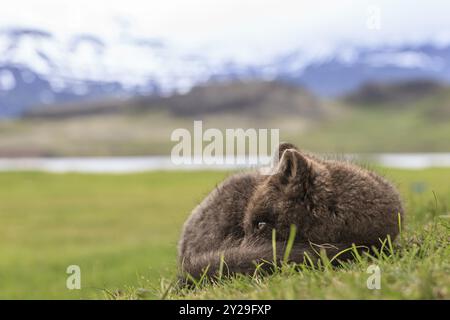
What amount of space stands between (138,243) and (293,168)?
2312 cm

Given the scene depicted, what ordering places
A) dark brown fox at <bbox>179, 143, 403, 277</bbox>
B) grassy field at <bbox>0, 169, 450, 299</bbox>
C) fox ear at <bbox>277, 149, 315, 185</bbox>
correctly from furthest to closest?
fox ear at <bbox>277, 149, 315, 185</bbox>
dark brown fox at <bbox>179, 143, 403, 277</bbox>
grassy field at <bbox>0, 169, 450, 299</bbox>

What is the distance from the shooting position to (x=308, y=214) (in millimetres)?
6074

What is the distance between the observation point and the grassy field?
470 centimetres

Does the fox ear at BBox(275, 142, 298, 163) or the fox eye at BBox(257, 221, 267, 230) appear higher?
the fox ear at BBox(275, 142, 298, 163)

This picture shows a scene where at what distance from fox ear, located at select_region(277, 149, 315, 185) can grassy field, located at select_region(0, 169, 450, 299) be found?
2.97 ft

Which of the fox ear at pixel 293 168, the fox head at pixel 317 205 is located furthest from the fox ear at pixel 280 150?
the fox ear at pixel 293 168

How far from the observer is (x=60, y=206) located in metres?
43.7
